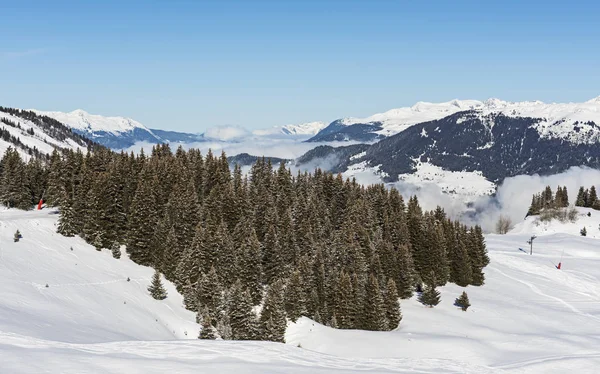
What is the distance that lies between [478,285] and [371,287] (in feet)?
124

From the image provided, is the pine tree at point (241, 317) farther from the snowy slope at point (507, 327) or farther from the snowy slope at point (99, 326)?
the snowy slope at point (507, 327)

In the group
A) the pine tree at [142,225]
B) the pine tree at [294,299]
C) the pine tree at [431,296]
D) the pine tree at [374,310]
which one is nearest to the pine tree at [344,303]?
the pine tree at [374,310]

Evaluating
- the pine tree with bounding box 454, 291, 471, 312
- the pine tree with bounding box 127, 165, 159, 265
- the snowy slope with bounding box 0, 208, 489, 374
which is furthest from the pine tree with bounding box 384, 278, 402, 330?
the pine tree with bounding box 127, 165, 159, 265

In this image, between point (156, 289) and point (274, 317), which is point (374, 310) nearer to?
point (274, 317)

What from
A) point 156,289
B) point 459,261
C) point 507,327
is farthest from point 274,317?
point 459,261

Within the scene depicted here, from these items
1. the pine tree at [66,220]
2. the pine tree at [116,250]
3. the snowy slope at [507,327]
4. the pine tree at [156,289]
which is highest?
the pine tree at [66,220]

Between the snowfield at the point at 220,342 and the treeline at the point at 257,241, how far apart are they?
333 cm

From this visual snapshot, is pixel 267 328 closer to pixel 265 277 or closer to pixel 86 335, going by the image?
pixel 265 277

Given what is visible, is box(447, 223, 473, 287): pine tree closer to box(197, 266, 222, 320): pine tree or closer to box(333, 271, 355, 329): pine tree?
box(333, 271, 355, 329): pine tree

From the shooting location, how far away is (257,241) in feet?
229

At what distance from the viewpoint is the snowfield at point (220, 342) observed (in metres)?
21.6

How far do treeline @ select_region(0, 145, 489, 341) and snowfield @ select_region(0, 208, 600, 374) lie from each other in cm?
333

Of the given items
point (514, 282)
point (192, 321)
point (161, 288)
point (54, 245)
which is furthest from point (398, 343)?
point (514, 282)

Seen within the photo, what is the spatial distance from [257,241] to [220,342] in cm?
4311
